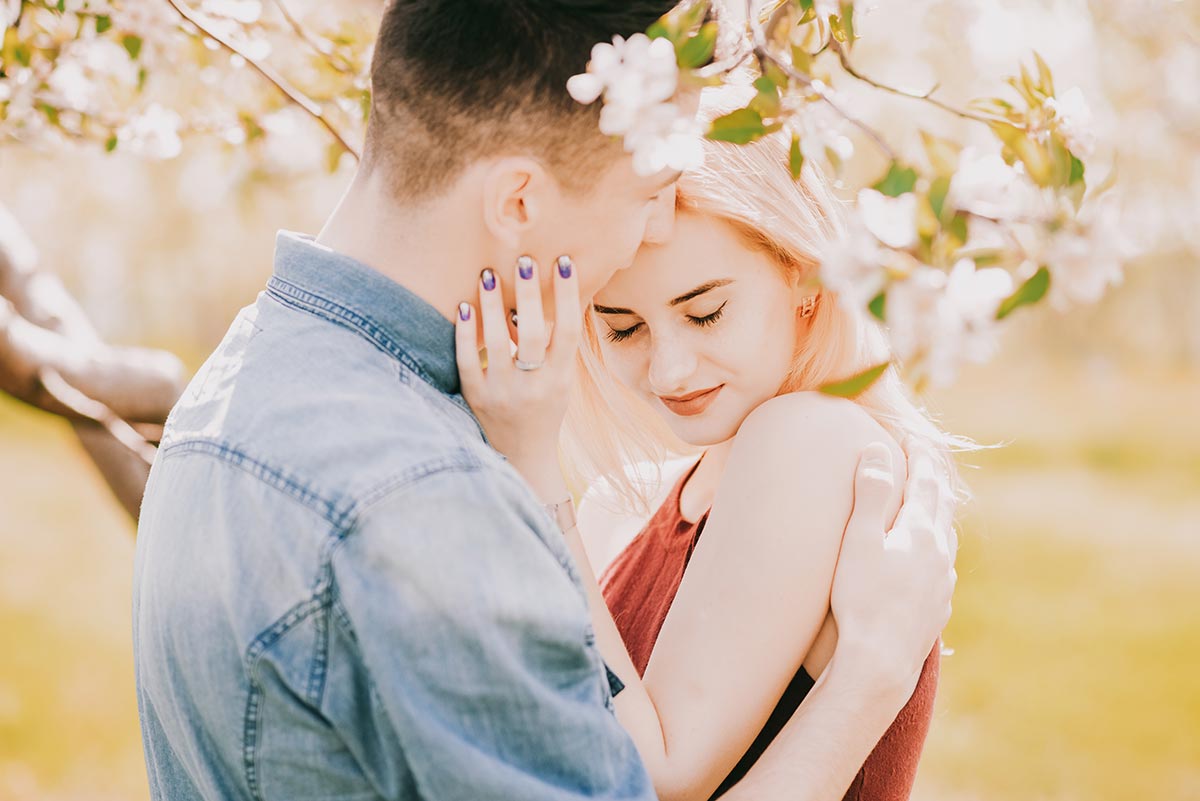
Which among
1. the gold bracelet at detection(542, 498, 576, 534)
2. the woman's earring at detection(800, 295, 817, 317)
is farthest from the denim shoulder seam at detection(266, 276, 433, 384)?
the woman's earring at detection(800, 295, 817, 317)

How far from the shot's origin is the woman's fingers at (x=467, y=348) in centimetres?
165

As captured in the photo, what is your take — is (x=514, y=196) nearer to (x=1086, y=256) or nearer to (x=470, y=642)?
(x=470, y=642)

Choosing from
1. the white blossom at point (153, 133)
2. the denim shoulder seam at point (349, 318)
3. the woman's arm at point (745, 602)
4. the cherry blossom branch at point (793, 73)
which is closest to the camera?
the cherry blossom branch at point (793, 73)

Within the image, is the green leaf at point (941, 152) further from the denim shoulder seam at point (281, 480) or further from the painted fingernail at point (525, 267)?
the denim shoulder seam at point (281, 480)

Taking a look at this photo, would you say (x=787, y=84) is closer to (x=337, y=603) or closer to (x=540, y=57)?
(x=540, y=57)

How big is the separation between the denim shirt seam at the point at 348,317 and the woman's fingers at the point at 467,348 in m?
0.09

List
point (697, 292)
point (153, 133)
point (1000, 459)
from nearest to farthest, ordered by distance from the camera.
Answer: point (697, 292) < point (153, 133) < point (1000, 459)

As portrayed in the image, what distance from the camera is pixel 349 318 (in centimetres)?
154

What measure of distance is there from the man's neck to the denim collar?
0.02 m

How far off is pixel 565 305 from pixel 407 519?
1.69ft

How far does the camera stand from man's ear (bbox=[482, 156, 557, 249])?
158 cm

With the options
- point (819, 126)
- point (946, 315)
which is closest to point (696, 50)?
point (819, 126)

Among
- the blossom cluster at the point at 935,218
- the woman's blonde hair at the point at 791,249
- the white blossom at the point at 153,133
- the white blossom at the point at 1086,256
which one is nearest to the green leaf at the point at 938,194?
the blossom cluster at the point at 935,218

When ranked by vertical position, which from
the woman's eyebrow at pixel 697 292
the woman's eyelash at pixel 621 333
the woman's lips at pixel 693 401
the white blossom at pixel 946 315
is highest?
the white blossom at pixel 946 315
